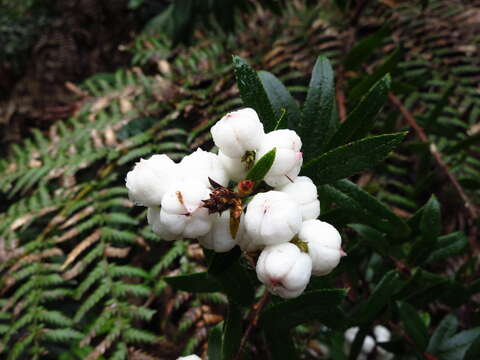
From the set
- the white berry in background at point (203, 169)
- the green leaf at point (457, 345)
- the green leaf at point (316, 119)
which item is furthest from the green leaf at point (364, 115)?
the green leaf at point (457, 345)

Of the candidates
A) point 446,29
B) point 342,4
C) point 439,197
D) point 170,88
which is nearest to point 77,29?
point 170,88

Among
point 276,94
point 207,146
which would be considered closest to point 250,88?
point 276,94

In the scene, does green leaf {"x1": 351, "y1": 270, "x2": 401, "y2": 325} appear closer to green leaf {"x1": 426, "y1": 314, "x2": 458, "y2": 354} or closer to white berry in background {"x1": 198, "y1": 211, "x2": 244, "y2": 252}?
green leaf {"x1": 426, "y1": 314, "x2": 458, "y2": 354}

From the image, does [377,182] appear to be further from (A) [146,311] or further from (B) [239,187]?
(B) [239,187]

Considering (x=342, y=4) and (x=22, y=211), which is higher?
(x=342, y=4)

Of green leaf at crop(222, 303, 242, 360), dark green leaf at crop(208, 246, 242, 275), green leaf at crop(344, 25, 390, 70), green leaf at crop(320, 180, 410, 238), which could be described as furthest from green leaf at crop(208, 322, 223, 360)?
green leaf at crop(344, 25, 390, 70)

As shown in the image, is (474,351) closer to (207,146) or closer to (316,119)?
(316,119)
